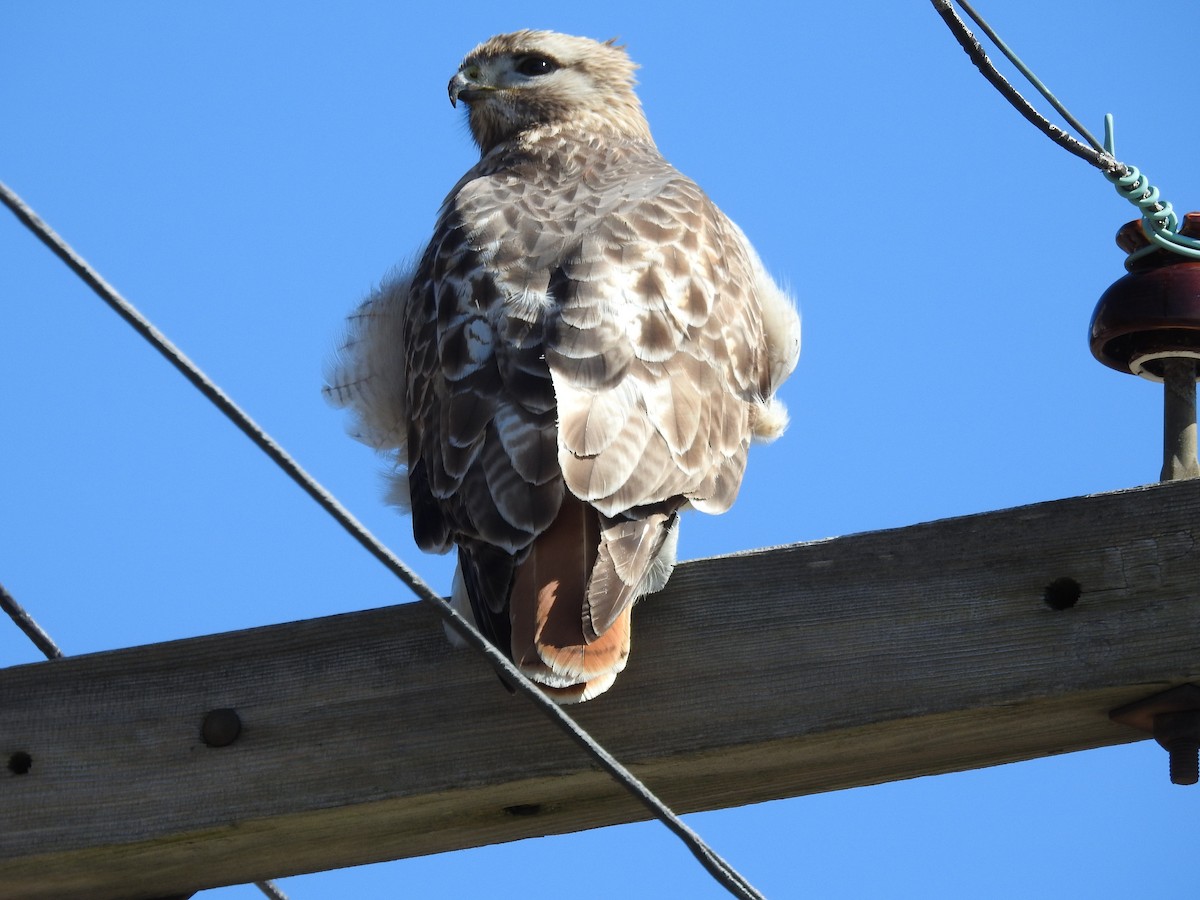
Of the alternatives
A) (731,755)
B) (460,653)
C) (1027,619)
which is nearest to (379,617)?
(460,653)

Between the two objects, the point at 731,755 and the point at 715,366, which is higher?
the point at 715,366

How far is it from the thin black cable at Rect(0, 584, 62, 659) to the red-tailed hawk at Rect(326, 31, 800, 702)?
0.73 metres

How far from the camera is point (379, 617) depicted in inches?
120

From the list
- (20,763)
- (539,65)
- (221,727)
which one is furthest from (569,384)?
(539,65)

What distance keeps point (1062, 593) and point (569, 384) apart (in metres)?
1.05

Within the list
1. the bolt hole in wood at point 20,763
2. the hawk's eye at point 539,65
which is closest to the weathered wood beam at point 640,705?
the bolt hole in wood at point 20,763

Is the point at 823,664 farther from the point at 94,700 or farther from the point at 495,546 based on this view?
the point at 94,700

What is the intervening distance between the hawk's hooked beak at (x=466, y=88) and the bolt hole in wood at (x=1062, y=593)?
361 cm

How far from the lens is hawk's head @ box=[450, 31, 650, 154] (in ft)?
19.2

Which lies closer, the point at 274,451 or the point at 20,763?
the point at 274,451

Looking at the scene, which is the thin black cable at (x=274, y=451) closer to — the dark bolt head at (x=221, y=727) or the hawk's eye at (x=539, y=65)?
the dark bolt head at (x=221, y=727)

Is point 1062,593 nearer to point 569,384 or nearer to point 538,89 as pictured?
point 569,384

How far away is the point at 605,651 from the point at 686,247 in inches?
62.8

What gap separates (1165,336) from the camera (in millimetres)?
3186
